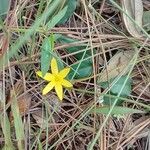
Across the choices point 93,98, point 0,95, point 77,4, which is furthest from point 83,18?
point 0,95

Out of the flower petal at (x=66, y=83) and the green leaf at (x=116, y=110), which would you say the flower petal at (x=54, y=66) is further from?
the green leaf at (x=116, y=110)

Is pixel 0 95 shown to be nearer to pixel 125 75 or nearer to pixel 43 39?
pixel 43 39

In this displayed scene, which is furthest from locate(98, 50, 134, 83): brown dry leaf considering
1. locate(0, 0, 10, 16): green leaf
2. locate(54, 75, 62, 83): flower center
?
locate(0, 0, 10, 16): green leaf

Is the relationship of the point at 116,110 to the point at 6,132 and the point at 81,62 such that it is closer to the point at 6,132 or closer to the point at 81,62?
the point at 81,62

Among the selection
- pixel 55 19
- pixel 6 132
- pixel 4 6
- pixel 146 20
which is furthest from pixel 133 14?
pixel 6 132

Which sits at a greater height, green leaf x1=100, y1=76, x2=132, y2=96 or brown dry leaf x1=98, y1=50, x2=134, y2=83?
brown dry leaf x1=98, y1=50, x2=134, y2=83

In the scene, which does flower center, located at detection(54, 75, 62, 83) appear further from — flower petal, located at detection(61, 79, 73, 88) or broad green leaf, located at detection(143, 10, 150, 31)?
broad green leaf, located at detection(143, 10, 150, 31)
